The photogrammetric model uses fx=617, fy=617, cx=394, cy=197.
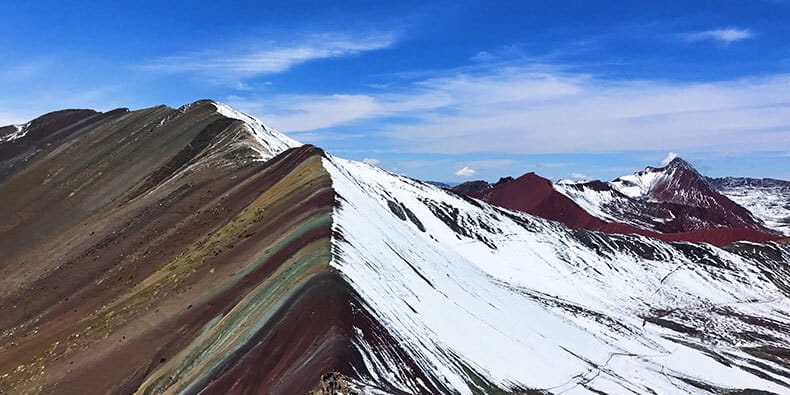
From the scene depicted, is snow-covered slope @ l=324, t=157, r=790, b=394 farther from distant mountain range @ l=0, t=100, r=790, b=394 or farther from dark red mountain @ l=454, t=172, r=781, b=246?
dark red mountain @ l=454, t=172, r=781, b=246

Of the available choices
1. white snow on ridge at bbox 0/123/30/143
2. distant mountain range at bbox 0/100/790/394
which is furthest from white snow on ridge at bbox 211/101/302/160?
white snow on ridge at bbox 0/123/30/143

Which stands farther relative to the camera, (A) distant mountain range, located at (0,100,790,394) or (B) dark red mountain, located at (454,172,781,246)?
(B) dark red mountain, located at (454,172,781,246)

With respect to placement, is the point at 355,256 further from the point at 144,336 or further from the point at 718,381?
the point at 718,381

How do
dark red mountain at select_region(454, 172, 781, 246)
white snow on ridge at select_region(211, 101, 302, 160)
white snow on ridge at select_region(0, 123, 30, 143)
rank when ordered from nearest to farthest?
white snow on ridge at select_region(211, 101, 302, 160) → white snow on ridge at select_region(0, 123, 30, 143) → dark red mountain at select_region(454, 172, 781, 246)

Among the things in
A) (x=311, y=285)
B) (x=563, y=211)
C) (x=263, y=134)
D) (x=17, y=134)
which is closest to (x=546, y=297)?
(x=263, y=134)

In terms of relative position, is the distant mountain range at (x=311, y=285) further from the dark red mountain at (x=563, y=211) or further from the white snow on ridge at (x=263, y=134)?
the dark red mountain at (x=563, y=211)

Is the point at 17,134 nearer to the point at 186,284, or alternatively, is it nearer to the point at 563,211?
the point at 186,284
